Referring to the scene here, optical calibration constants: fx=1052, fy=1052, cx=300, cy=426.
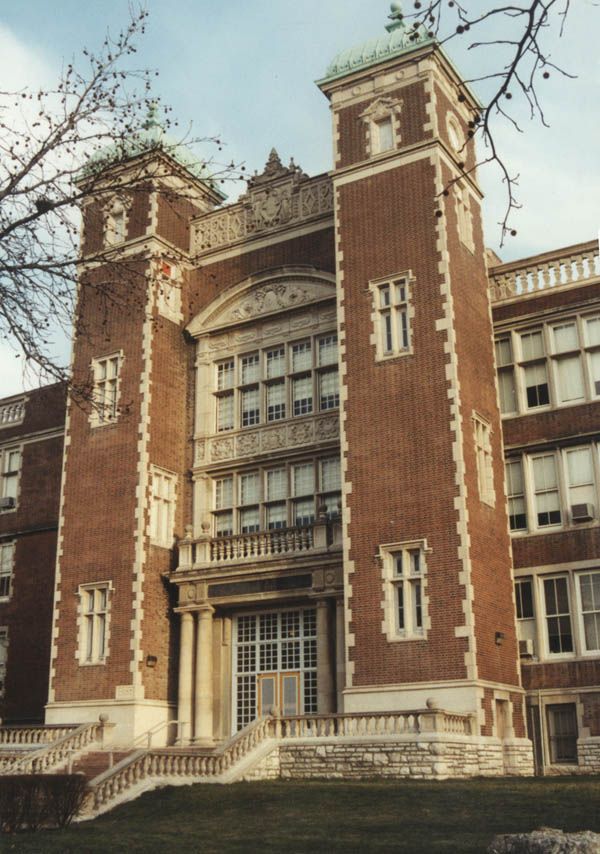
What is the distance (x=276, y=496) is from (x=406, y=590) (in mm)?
6390

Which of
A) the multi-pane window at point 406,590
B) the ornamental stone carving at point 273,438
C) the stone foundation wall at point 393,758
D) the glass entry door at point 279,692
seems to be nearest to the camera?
the stone foundation wall at point 393,758

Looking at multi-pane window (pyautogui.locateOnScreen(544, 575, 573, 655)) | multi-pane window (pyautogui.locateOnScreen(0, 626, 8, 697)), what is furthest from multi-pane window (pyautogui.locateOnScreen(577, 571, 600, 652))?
multi-pane window (pyautogui.locateOnScreen(0, 626, 8, 697))

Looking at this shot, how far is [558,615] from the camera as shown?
2495 cm

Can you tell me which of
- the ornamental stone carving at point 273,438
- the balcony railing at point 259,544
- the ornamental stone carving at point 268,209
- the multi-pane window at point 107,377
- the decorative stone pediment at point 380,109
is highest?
the decorative stone pediment at point 380,109

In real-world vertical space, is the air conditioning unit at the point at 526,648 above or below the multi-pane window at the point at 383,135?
below

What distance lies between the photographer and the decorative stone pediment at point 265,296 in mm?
29422

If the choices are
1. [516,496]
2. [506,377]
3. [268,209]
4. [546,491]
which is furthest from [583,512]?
[268,209]

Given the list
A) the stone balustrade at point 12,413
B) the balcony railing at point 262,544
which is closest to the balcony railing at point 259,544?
the balcony railing at point 262,544

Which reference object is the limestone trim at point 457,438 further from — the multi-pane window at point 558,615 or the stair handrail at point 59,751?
the stair handrail at point 59,751

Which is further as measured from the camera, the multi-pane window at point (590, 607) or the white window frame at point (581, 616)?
the multi-pane window at point (590, 607)

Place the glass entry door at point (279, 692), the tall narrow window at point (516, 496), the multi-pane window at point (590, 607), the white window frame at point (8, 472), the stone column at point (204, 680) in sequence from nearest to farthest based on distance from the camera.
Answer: the multi-pane window at point (590, 607) < the tall narrow window at point (516, 496) < the stone column at point (204, 680) < the glass entry door at point (279, 692) < the white window frame at point (8, 472)

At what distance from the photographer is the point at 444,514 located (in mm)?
23594

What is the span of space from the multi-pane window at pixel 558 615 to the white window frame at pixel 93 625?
36.8ft

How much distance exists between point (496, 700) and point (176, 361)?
13657mm
